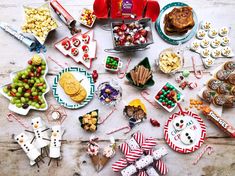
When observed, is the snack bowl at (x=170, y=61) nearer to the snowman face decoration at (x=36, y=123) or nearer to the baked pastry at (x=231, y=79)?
the baked pastry at (x=231, y=79)

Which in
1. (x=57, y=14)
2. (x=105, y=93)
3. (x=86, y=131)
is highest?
(x=57, y=14)

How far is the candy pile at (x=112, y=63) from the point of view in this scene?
2.91 m

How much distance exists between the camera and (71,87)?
113 inches

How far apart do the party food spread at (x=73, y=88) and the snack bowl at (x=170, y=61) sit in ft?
1.86

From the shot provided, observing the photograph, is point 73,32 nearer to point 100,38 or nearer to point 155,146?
point 100,38

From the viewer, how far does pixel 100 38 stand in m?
3.01

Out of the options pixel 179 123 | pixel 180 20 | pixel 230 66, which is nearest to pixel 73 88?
pixel 179 123

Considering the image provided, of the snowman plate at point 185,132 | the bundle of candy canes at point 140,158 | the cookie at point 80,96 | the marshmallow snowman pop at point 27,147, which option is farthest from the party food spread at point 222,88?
the marshmallow snowman pop at point 27,147

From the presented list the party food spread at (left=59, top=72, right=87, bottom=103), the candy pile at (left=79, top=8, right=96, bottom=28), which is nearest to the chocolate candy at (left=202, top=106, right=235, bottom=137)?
the party food spread at (left=59, top=72, right=87, bottom=103)

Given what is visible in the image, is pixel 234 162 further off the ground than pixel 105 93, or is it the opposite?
pixel 105 93

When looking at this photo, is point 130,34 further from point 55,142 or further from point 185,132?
point 55,142

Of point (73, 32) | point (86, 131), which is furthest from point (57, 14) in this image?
point (86, 131)

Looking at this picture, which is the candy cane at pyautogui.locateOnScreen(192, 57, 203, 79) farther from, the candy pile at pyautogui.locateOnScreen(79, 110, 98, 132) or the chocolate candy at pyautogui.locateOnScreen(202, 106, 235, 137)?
the candy pile at pyautogui.locateOnScreen(79, 110, 98, 132)

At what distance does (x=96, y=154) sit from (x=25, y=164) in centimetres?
50
